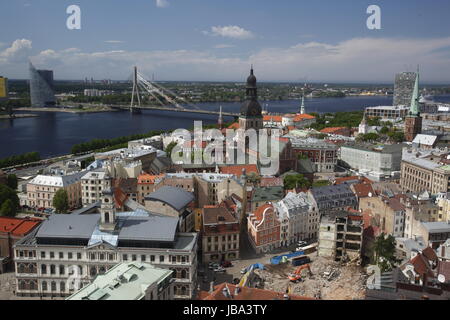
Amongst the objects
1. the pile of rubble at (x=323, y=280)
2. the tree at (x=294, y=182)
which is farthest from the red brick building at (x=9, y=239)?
the tree at (x=294, y=182)

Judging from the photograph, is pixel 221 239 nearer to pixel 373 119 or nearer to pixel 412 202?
pixel 412 202

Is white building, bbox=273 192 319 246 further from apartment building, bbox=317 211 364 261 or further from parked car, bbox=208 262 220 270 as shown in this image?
parked car, bbox=208 262 220 270

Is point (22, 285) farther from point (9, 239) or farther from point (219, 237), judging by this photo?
point (219, 237)

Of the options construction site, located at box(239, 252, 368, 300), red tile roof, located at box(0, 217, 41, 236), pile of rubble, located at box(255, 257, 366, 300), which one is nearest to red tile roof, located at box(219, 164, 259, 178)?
construction site, located at box(239, 252, 368, 300)

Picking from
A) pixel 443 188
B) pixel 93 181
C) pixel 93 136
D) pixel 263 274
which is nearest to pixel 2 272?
pixel 93 181

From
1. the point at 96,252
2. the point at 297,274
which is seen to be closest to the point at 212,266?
Result: the point at 297,274
